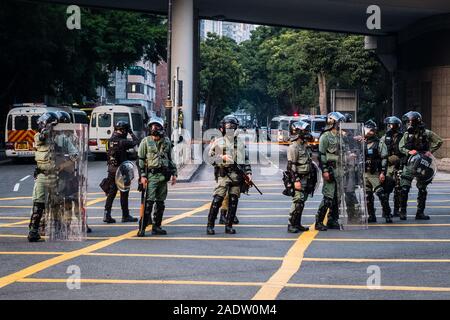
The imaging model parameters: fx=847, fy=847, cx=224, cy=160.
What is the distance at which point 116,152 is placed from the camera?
14453mm

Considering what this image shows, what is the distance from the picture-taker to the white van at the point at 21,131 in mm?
34656

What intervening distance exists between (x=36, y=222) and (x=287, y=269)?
4287mm

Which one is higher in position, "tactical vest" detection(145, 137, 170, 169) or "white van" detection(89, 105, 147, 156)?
"white van" detection(89, 105, 147, 156)

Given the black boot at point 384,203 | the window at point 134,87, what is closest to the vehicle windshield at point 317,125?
the black boot at point 384,203

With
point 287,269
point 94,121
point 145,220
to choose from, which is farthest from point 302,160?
point 94,121

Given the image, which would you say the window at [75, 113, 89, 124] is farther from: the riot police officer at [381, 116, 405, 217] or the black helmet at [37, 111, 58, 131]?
the black helmet at [37, 111, 58, 131]

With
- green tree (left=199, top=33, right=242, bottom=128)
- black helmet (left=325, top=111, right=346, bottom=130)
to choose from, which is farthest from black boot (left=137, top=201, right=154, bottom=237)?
green tree (left=199, top=33, right=242, bottom=128)

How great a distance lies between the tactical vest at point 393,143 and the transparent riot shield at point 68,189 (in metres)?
5.65

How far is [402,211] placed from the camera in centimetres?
1473

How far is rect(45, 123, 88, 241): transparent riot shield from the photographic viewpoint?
1195cm

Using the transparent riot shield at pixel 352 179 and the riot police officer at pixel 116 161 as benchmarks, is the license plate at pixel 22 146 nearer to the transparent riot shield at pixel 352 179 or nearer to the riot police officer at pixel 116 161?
the riot police officer at pixel 116 161

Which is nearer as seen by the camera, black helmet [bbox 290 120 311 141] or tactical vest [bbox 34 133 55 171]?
tactical vest [bbox 34 133 55 171]

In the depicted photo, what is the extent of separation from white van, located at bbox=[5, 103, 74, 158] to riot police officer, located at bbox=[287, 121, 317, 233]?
23276 mm
